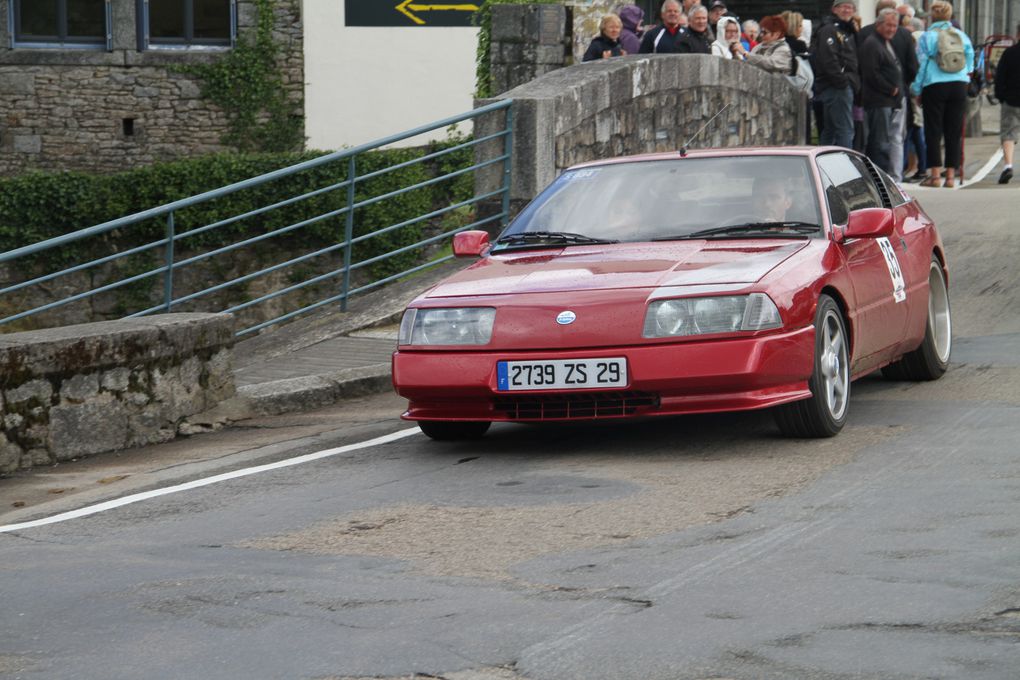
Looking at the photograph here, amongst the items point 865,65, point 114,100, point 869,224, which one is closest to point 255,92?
point 114,100

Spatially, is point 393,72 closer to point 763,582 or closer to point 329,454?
point 329,454

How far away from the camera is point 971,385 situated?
29.6 feet

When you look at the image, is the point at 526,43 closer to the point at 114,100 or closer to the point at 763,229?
the point at 763,229

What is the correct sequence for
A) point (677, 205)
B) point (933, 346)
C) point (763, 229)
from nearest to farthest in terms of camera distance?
point (763, 229), point (677, 205), point (933, 346)

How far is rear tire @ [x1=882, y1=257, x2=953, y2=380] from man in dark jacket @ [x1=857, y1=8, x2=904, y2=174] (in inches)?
389

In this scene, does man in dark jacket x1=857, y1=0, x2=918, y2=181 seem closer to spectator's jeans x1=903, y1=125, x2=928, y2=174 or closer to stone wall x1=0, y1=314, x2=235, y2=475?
spectator's jeans x1=903, y1=125, x2=928, y2=174

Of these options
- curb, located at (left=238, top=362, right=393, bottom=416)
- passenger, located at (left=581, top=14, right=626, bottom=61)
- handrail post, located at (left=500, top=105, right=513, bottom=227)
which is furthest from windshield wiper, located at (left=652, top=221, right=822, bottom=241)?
passenger, located at (left=581, top=14, right=626, bottom=61)

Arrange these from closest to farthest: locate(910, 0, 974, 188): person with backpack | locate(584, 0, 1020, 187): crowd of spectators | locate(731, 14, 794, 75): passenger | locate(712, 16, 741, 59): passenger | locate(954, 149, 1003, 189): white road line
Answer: locate(584, 0, 1020, 187): crowd of spectators, locate(910, 0, 974, 188): person with backpack, locate(731, 14, 794, 75): passenger, locate(954, 149, 1003, 189): white road line, locate(712, 16, 741, 59): passenger

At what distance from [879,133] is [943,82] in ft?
3.81

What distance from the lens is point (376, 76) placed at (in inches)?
1167

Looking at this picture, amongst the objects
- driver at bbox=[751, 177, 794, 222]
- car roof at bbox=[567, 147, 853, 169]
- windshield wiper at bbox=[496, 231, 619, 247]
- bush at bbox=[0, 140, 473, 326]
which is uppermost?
car roof at bbox=[567, 147, 853, 169]

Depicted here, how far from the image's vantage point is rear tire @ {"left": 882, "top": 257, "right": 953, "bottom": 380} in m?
9.18

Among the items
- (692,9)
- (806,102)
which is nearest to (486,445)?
(692,9)

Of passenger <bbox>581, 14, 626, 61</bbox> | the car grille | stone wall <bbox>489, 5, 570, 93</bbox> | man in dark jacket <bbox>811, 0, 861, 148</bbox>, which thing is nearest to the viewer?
the car grille
